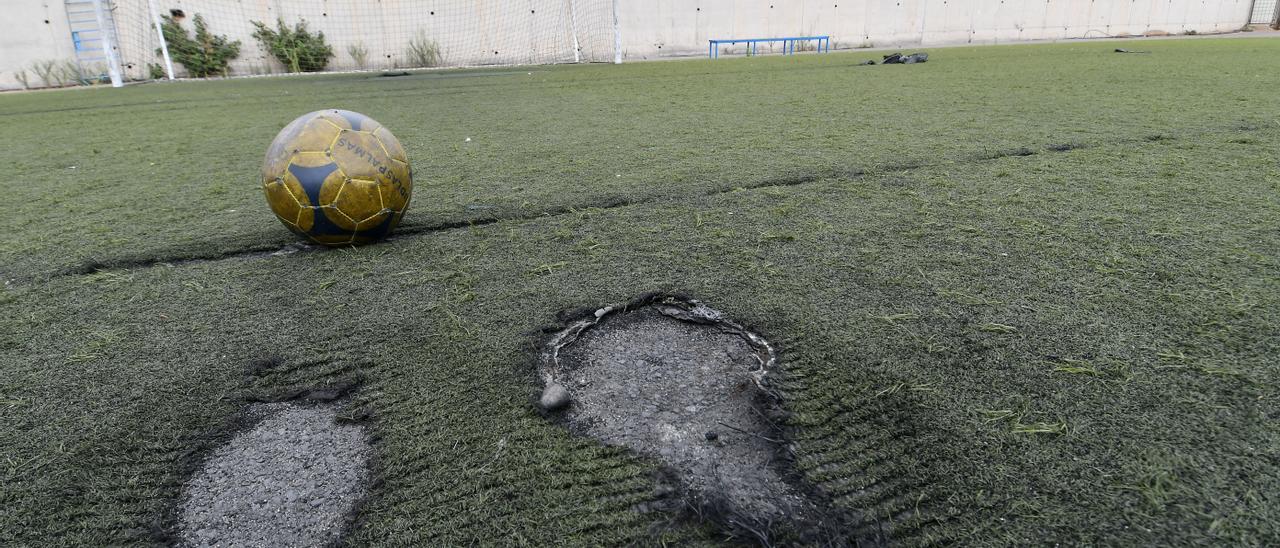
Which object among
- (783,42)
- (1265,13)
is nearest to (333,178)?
(783,42)

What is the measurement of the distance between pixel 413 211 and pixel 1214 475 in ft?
9.26

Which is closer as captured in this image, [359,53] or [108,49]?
[108,49]

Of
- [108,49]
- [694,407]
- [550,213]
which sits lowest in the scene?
[694,407]

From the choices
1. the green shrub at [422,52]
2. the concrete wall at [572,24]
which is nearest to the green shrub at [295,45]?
the concrete wall at [572,24]

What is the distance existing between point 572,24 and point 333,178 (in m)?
13.1

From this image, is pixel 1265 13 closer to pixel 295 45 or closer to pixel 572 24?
pixel 572 24

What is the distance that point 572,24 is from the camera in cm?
1453

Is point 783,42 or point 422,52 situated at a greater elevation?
A: point 783,42

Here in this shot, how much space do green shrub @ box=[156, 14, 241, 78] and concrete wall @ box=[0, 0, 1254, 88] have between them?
20cm

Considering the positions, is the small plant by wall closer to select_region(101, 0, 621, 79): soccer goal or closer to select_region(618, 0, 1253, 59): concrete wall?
select_region(101, 0, 621, 79): soccer goal

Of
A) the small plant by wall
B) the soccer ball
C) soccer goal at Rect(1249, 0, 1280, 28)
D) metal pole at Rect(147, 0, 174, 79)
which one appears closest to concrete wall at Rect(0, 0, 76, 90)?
metal pole at Rect(147, 0, 174, 79)

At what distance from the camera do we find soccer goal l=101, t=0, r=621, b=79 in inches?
492

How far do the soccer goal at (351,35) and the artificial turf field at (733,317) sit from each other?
10.1m

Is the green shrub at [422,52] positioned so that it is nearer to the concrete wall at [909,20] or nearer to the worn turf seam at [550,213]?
the concrete wall at [909,20]
